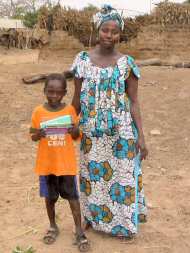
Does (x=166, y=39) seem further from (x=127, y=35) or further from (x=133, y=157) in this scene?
(x=133, y=157)

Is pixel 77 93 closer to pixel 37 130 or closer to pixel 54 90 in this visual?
pixel 54 90

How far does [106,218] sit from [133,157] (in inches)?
21.1

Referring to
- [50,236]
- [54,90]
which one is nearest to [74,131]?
[54,90]

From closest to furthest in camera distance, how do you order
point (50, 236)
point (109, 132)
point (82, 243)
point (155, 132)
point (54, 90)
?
point (54, 90) < point (109, 132) < point (82, 243) < point (50, 236) < point (155, 132)

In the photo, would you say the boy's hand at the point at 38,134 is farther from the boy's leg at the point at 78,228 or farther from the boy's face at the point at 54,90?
the boy's leg at the point at 78,228

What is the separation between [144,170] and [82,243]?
7.08 feet

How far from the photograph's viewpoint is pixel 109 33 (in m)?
3.42

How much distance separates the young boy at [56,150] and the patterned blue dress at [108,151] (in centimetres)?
17

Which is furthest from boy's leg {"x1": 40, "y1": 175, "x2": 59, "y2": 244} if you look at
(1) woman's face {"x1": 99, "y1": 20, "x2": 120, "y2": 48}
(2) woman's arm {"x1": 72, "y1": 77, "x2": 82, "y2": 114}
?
(1) woman's face {"x1": 99, "y1": 20, "x2": 120, "y2": 48}

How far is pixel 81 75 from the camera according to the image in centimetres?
351

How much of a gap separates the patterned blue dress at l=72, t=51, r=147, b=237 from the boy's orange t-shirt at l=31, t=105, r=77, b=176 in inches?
7.2

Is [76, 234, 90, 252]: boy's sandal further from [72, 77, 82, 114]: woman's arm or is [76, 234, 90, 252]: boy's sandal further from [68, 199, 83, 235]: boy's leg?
[72, 77, 82, 114]: woman's arm

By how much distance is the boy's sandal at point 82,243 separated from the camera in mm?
3617

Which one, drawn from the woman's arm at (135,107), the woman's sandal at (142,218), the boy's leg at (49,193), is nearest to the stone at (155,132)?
the woman's sandal at (142,218)
